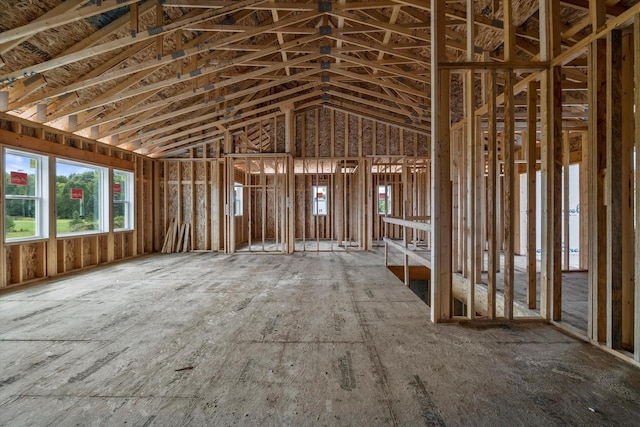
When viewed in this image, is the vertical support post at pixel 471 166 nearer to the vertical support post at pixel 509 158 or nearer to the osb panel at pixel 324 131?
the vertical support post at pixel 509 158

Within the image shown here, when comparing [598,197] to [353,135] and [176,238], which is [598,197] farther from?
[176,238]

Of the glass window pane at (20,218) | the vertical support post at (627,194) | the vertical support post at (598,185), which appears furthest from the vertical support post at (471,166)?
the glass window pane at (20,218)

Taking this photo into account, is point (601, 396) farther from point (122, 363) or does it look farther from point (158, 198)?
point (158, 198)

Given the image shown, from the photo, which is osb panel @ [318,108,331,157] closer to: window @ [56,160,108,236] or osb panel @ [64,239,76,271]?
window @ [56,160,108,236]

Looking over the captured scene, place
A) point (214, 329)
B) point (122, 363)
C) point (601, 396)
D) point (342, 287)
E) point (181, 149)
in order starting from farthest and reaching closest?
1. point (181, 149)
2. point (342, 287)
3. point (214, 329)
4. point (122, 363)
5. point (601, 396)

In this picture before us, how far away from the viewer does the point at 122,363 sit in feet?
8.34

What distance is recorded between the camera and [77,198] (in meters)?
6.86

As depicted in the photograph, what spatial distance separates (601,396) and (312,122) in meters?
9.18

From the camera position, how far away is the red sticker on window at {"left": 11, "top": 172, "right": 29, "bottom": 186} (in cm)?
539

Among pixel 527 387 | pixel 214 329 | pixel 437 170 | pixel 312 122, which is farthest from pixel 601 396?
pixel 312 122

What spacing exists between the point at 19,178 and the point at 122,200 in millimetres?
2920

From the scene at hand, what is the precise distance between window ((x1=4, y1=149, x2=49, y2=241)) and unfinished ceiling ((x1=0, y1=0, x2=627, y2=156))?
32.6 inches

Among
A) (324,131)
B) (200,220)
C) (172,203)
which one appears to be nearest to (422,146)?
(324,131)

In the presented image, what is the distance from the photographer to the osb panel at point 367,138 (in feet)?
32.5
